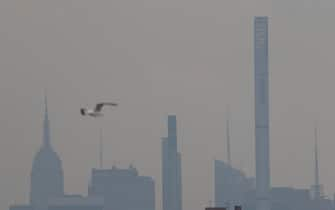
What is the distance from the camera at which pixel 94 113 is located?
130125mm

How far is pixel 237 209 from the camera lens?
189875mm

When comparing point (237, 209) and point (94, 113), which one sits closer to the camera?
point (94, 113)

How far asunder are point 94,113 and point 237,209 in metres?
62.3
